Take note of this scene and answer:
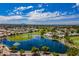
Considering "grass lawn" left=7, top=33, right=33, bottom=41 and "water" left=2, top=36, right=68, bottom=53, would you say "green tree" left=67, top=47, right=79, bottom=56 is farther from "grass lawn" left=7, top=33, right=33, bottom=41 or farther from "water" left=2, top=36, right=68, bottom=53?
"grass lawn" left=7, top=33, right=33, bottom=41

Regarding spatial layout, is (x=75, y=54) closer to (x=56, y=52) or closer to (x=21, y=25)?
(x=56, y=52)

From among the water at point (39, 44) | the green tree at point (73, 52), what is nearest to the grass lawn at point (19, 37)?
the water at point (39, 44)

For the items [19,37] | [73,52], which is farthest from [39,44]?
[73,52]

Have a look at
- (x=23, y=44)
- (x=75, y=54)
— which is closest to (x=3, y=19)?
(x=23, y=44)

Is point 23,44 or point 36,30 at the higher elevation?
point 36,30

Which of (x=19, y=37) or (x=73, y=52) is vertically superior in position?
(x=19, y=37)

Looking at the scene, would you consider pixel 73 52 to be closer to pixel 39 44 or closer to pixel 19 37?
pixel 39 44

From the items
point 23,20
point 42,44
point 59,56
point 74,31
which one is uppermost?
point 23,20

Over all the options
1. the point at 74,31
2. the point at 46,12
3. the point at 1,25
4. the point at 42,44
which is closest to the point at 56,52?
the point at 42,44
